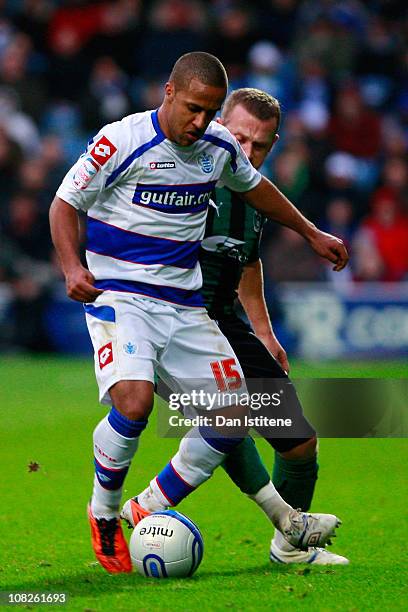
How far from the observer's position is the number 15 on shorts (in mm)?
5117

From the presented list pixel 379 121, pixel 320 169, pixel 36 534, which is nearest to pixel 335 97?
pixel 379 121

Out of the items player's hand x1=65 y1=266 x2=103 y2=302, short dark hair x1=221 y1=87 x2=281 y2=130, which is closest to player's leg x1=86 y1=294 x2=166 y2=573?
player's hand x1=65 y1=266 x2=103 y2=302

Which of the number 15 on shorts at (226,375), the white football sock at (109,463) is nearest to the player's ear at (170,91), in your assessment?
the number 15 on shorts at (226,375)

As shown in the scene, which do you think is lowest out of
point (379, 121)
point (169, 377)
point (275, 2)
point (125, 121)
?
point (169, 377)

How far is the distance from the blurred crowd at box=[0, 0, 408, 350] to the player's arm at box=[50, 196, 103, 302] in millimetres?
8580

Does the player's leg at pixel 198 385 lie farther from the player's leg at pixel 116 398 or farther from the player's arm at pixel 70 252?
the player's arm at pixel 70 252

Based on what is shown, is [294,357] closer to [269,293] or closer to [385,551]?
[269,293]

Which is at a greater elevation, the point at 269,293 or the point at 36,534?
the point at 269,293

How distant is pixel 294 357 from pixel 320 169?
2539 mm

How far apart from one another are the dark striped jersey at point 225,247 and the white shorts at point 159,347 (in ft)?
0.97

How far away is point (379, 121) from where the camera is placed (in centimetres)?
1594

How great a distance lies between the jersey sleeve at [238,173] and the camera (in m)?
5.28

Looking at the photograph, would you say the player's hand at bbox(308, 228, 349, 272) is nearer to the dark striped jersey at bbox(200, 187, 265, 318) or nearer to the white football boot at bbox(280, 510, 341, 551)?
the dark striped jersey at bbox(200, 187, 265, 318)

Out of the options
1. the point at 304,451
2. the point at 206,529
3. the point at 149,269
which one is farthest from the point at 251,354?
the point at 206,529
